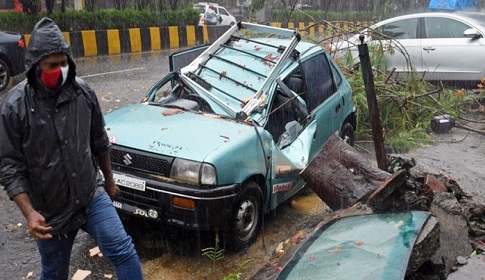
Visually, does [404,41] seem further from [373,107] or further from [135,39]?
[135,39]

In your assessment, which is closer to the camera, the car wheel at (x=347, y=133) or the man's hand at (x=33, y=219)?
the man's hand at (x=33, y=219)

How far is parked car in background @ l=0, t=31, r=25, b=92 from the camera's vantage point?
9266mm

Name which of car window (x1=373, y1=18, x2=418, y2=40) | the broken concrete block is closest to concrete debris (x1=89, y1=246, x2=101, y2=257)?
the broken concrete block

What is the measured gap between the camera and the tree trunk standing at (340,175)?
168 inches

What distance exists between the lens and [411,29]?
9992mm

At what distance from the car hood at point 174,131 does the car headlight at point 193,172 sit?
0.05 metres

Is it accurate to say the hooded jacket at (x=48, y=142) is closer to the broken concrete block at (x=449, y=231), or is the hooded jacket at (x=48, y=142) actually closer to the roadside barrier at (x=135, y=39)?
the broken concrete block at (x=449, y=231)

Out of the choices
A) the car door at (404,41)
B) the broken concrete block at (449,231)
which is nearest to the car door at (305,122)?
the broken concrete block at (449,231)

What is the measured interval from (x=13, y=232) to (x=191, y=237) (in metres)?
1.52

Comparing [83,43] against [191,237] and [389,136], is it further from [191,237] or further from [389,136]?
[191,237]

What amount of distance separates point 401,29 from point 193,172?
296 inches

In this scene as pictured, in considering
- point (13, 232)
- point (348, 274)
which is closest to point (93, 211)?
point (348, 274)

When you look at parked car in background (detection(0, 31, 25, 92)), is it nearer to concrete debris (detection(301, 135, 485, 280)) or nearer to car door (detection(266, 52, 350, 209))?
car door (detection(266, 52, 350, 209))

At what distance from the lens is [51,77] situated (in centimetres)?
255
